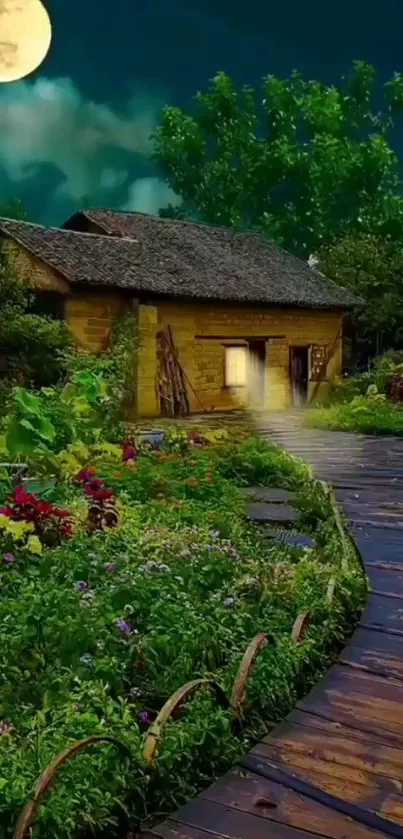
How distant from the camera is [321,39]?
47.5 metres

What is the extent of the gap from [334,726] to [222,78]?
37.0m

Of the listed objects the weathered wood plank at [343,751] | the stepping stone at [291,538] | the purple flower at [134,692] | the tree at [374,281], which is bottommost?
the weathered wood plank at [343,751]

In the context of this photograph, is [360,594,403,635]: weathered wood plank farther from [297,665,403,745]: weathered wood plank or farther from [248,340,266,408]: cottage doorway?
[248,340,266,408]: cottage doorway

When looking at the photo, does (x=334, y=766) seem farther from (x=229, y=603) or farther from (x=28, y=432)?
(x=28, y=432)

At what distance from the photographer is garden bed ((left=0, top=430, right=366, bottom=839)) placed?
3.58 m

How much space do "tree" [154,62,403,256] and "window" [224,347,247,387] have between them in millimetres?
15830

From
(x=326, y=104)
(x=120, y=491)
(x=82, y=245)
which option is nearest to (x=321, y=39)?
(x=326, y=104)

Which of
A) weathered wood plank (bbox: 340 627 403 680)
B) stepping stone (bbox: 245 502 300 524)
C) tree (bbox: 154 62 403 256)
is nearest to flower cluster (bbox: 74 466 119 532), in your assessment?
stepping stone (bbox: 245 502 300 524)

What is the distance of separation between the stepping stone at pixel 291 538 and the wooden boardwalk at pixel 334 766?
83cm

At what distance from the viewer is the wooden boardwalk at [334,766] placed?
11.4 ft

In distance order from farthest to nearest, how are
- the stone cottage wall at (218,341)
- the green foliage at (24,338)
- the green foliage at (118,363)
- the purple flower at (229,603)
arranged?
the stone cottage wall at (218,341) < the green foliage at (24,338) < the green foliage at (118,363) < the purple flower at (229,603)

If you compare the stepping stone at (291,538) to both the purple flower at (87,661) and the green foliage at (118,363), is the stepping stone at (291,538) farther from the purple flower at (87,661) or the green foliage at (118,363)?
the green foliage at (118,363)

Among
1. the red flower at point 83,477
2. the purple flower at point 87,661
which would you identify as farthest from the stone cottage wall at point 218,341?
the purple flower at point 87,661

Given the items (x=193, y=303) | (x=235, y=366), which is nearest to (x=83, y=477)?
(x=193, y=303)
